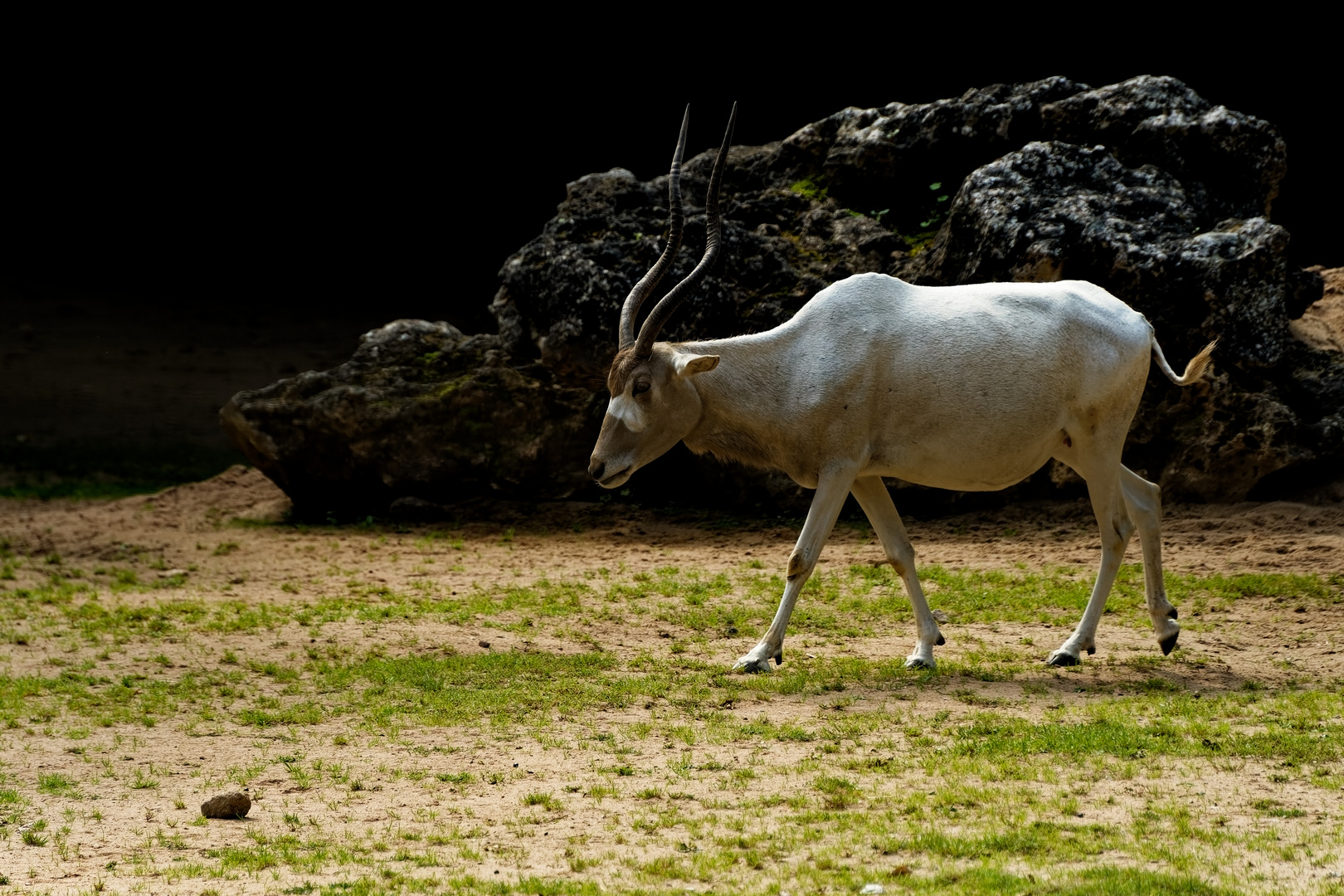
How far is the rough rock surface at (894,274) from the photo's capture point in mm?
10086

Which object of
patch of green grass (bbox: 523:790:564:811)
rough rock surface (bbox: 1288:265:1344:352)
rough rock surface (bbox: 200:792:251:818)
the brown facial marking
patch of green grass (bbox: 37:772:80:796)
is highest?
rough rock surface (bbox: 1288:265:1344:352)

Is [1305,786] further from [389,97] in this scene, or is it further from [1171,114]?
[389,97]

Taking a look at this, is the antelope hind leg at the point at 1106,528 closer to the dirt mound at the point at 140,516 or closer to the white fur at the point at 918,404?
the white fur at the point at 918,404

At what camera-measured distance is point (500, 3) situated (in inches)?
763

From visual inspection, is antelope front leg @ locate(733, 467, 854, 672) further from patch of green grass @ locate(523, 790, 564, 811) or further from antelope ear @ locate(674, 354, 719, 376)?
patch of green grass @ locate(523, 790, 564, 811)

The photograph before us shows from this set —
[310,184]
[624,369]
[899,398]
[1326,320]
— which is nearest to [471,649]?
[624,369]

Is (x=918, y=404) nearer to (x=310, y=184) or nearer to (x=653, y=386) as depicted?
(x=653, y=386)

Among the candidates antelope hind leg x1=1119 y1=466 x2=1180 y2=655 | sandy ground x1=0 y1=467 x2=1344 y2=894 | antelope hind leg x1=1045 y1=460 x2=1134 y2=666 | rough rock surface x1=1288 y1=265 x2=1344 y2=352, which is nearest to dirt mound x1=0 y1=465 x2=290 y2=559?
sandy ground x1=0 y1=467 x2=1344 y2=894

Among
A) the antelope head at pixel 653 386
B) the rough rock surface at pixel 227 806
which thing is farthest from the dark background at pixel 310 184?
the rough rock surface at pixel 227 806

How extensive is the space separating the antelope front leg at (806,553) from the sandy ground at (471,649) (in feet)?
1.48

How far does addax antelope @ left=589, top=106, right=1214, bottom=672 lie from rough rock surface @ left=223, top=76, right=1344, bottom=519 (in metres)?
3.11

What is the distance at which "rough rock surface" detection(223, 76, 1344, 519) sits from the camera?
10.1 metres

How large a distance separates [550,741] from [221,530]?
21.9 ft

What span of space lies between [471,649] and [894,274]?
17.2 feet
